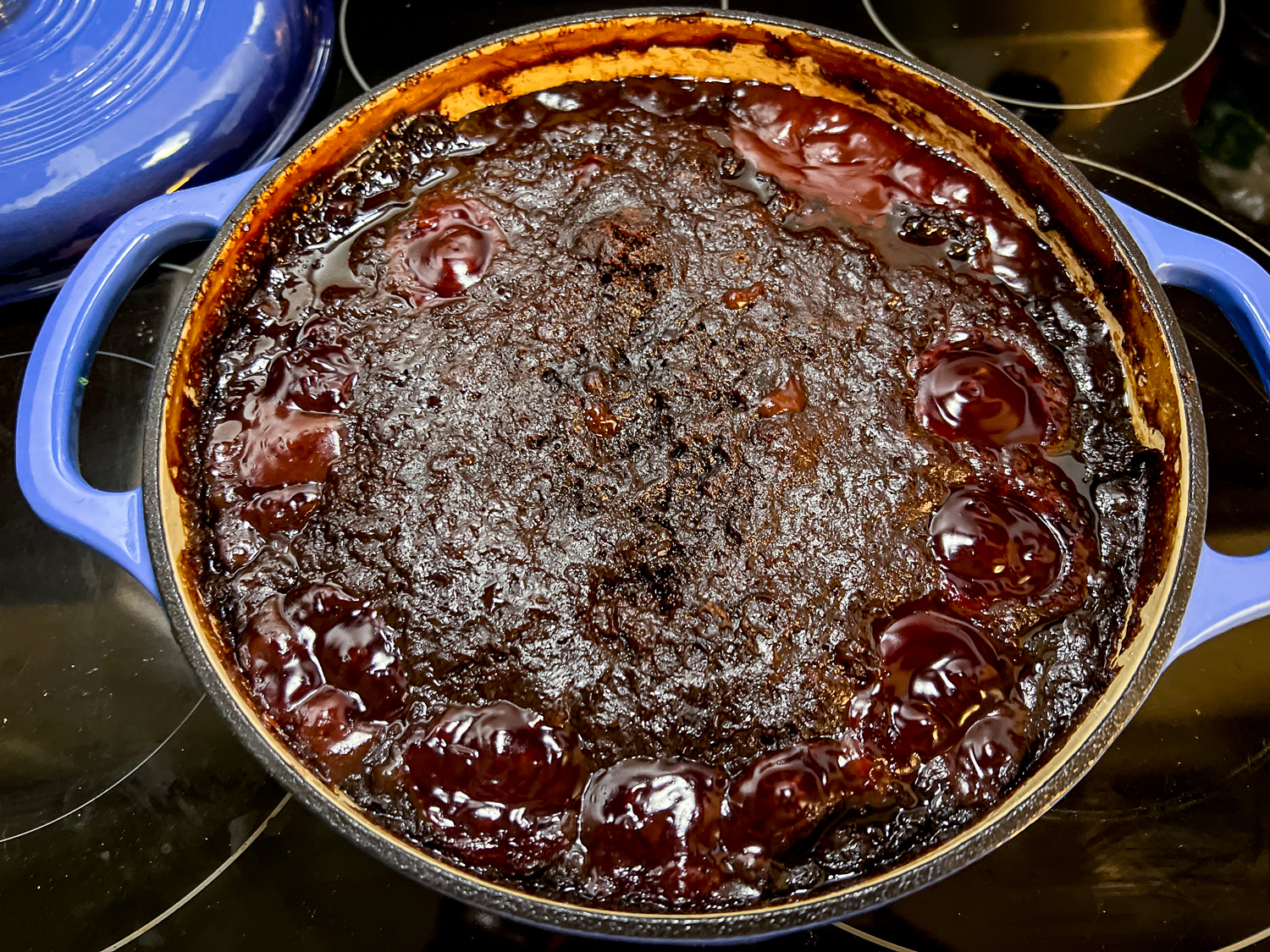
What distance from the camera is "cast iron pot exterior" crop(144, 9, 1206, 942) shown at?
0.97 meters

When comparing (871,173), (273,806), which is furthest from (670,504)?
(273,806)

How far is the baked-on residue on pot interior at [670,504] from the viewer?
112 cm

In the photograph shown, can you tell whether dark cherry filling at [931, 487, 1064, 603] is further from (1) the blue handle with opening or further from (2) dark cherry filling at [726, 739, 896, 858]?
(2) dark cherry filling at [726, 739, 896, 858]

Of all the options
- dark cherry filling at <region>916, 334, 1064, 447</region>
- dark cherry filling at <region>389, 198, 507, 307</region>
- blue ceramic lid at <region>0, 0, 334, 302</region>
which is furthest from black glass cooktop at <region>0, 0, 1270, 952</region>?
dark cherry filling at <region>389, 198, 507, 307</region>

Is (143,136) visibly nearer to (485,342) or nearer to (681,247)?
(485,342)

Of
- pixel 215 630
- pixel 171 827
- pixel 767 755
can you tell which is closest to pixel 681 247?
pixel 767 755

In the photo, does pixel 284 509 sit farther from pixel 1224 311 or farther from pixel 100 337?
pixel 1224 311

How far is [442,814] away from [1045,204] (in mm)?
1360

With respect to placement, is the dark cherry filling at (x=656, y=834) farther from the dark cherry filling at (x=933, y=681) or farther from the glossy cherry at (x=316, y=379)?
the glossy cherry at (x=316, y=379)

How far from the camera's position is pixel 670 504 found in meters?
1.25

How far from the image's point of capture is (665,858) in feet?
3.48

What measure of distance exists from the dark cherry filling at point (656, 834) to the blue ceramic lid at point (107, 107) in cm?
139

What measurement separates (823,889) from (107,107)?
5.74 feet

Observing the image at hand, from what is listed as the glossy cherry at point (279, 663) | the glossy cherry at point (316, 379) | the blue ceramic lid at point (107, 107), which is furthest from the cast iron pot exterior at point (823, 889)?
the blue ceramic lid at point (107, 107)
